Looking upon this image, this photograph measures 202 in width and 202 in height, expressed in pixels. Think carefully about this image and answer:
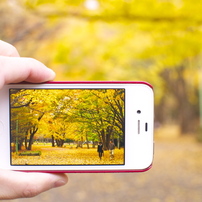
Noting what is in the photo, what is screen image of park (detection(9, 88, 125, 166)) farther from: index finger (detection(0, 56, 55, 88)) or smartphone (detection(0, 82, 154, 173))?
index finger (detection(0, 56, 55, 88))

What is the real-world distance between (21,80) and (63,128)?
400 millimetres

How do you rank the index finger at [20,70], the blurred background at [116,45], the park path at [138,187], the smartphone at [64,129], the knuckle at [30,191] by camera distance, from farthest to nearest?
1. the park path at [138,187]
2. the blurred background at [116,45]
3. the smartphone at [64,129]
4. the knuckle at [30,191]
5. the index finger at [20,70]

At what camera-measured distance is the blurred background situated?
203 inches

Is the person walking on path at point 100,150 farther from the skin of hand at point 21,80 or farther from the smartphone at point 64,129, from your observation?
the skin of hand at point 21,80

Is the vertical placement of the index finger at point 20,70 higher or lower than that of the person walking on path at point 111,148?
higher

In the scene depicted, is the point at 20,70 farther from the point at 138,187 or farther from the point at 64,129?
the point at 138,187

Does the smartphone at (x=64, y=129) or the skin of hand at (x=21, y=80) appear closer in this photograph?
the skin of hand at (x=21, y=80)

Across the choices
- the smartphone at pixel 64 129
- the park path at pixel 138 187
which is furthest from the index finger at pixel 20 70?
the park path at pixel 138 187

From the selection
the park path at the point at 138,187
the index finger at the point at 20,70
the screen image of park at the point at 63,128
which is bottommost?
the park path at the point at 138,187

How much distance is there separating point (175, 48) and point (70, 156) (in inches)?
205

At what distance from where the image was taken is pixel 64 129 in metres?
1.89

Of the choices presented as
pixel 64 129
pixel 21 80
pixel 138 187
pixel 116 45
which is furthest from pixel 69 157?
pixel 116 45

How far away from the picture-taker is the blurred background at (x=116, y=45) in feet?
16.9

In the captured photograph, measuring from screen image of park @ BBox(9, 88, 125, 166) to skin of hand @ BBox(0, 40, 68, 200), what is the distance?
12 centimetres
